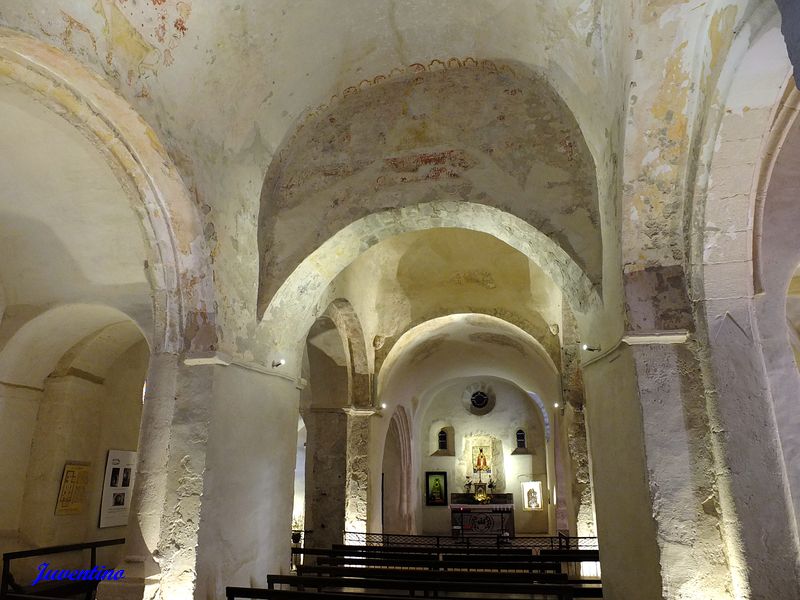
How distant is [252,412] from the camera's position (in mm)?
6570

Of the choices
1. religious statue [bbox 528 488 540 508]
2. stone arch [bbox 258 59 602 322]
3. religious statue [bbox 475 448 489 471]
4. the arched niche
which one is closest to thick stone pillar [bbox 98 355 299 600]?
stone arch [bbox 258 59 602 322]

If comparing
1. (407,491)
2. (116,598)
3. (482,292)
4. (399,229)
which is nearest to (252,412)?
(116,598)

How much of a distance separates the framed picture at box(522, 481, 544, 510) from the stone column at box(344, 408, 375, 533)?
37.7ft

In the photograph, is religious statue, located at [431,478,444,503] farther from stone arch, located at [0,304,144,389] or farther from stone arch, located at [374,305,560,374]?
stone arch, located at [0,304,144,389]

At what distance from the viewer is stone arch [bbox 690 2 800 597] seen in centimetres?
413

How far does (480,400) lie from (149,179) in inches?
706

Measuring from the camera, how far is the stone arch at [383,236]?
6.50 metres

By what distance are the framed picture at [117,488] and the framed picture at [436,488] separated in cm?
1382

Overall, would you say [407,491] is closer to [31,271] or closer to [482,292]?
[482,292]

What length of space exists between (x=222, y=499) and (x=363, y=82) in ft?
16.9

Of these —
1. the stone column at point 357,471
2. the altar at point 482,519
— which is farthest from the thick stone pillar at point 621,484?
the altar at point 482,519

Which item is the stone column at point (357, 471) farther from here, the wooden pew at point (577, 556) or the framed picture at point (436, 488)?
the framed picture at point (436, 488)

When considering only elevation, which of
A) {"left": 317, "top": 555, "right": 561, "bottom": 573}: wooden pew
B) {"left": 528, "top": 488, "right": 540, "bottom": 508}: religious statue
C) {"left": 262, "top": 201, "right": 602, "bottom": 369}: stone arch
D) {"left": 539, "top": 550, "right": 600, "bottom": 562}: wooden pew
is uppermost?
{"left": 262, "top": 201, "right": 602, "bottom": 369}: stone arch

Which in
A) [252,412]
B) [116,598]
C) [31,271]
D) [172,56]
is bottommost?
[116,598]
